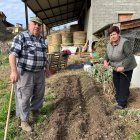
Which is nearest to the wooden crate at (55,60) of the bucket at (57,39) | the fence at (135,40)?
the fence at (135,40)

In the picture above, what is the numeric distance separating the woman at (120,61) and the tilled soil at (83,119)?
1.37 ft

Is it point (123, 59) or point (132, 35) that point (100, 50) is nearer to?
point (132, 35)

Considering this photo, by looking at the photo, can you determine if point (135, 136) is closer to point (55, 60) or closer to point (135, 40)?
point (135, 40)

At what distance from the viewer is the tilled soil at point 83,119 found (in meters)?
5.24

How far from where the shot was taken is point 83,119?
6.03 m

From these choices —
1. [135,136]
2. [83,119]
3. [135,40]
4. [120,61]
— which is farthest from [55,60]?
[135,136]

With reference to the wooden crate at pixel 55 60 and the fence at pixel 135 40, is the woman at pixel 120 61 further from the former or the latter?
the wooden crate at pixel 55 60

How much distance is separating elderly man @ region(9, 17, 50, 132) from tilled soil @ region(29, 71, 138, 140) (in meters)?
0.52

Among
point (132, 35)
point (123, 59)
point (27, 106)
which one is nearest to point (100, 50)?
point (132, 35)

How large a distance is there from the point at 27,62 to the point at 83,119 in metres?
1.49

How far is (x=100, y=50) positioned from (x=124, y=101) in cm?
759

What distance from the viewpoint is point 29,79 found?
5758 millimetres

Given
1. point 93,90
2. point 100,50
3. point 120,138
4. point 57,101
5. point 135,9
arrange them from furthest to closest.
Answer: point 135,9 < point 100,50 < point 93,90 < point 57,101 < point 120,138

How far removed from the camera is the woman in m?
6.25
